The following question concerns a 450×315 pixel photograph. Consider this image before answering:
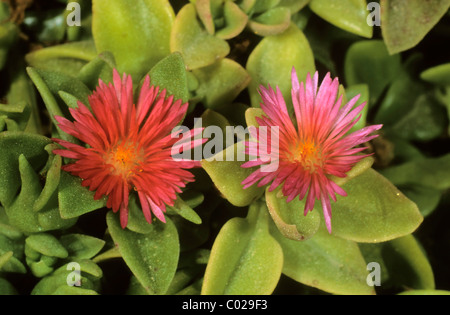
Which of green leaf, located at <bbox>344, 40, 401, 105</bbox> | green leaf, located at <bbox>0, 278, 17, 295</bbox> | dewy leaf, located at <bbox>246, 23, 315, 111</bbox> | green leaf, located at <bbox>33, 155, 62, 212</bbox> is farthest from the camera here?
green leaf, located at <bbox>344, 40, 401, 105</bbox>

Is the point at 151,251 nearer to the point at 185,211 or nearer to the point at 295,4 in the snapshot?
the point at 185,211

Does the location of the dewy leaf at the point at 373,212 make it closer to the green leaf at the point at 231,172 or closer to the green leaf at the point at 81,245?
the green leaf at the point at 231,172

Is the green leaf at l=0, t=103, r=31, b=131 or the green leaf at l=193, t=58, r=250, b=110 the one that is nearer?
the green leaf at l=0, t=103, r=31, b=131

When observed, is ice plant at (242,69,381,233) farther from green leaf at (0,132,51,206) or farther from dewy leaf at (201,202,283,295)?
green leaf at (0,132,51,206)

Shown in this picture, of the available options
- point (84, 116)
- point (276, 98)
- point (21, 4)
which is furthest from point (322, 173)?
point (21, 4)

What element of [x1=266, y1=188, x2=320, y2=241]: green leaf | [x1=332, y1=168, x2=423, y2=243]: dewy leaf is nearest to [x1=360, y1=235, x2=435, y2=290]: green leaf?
[x1=332, y1=168, x2=423, y2=243]: dewy leaf

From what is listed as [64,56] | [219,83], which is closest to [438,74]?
[219,83]

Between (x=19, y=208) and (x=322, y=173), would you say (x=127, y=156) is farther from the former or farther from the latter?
(x=322, y=173)

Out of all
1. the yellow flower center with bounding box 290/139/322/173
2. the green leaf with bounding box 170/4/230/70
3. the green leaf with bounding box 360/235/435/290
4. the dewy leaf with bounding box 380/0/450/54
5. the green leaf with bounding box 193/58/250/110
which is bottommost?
the green leaf with bounding box 360/235/435/290
